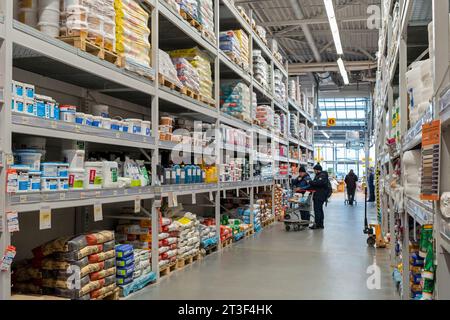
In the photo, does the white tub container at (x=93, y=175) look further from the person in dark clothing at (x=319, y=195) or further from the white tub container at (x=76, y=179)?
the person in dark clothing at (x=319, y=195)

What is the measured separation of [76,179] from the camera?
14.1ft

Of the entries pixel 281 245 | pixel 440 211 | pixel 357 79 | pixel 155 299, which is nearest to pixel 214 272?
pixel 155 299

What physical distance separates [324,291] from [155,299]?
6.92 ft

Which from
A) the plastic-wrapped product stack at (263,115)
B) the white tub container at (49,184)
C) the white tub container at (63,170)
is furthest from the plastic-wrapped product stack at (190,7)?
the plastic-wrapped product stack at (263,115)

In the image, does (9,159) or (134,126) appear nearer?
(9,159)

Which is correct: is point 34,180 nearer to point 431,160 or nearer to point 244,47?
point 431,160

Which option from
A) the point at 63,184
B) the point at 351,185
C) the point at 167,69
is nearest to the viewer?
the point at 63,184

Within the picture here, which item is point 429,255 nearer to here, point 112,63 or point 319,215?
point 112,63

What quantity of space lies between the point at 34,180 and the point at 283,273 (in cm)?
403

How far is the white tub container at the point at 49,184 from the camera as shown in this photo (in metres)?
3.83

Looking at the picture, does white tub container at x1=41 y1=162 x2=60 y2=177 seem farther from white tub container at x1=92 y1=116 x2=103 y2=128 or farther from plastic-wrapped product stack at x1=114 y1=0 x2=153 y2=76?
plastic-wrapped product stack at x1=114 y1=0 x2=153 y2=76

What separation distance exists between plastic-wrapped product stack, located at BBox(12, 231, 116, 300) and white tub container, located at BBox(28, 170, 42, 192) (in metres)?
0.88

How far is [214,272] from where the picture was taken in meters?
6.50

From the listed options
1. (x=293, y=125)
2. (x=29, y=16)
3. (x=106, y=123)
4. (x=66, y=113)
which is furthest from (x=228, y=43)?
(x=293, y=125)
